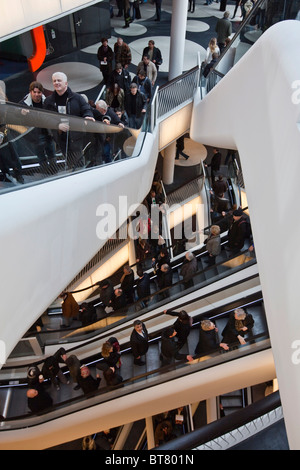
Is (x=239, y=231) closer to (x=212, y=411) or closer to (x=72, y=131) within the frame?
(x=212, y=411)

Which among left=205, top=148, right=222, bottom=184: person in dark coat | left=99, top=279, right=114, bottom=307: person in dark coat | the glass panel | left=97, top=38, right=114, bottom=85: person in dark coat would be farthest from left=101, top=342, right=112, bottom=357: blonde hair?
left=97, top=38, right=114, bottom=85: person in dark coat

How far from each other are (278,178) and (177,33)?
358 inches

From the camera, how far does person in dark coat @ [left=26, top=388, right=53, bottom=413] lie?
24.4ft

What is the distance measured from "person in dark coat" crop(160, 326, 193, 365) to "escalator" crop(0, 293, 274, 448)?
0.56 feet

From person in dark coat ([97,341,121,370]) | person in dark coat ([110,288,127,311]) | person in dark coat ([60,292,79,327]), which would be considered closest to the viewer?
person in dark coat ([97,341,121,370])

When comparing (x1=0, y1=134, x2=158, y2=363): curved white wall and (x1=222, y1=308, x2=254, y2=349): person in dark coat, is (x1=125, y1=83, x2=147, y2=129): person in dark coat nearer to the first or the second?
(x1=0, y1=134, x2=158, y2=363): curved white wall

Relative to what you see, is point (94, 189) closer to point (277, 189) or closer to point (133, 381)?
point (277, 189)

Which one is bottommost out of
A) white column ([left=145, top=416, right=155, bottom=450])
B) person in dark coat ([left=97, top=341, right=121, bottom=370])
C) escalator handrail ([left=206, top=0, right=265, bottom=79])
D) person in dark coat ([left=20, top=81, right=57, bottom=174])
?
white column ([left=145, top=416, right=155, bottom=450])

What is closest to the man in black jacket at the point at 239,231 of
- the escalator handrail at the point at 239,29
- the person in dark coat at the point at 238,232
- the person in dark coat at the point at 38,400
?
the person in dark coat at the point at 238,232

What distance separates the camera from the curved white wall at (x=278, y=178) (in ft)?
11.1

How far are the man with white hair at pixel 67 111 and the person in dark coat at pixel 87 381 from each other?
3.60 metres

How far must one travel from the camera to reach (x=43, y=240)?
443cm

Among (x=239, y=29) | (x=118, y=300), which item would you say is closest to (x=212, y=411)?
(x=118, y=300)

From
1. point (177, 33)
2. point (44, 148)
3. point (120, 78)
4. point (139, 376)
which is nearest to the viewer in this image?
point (44, 148)
